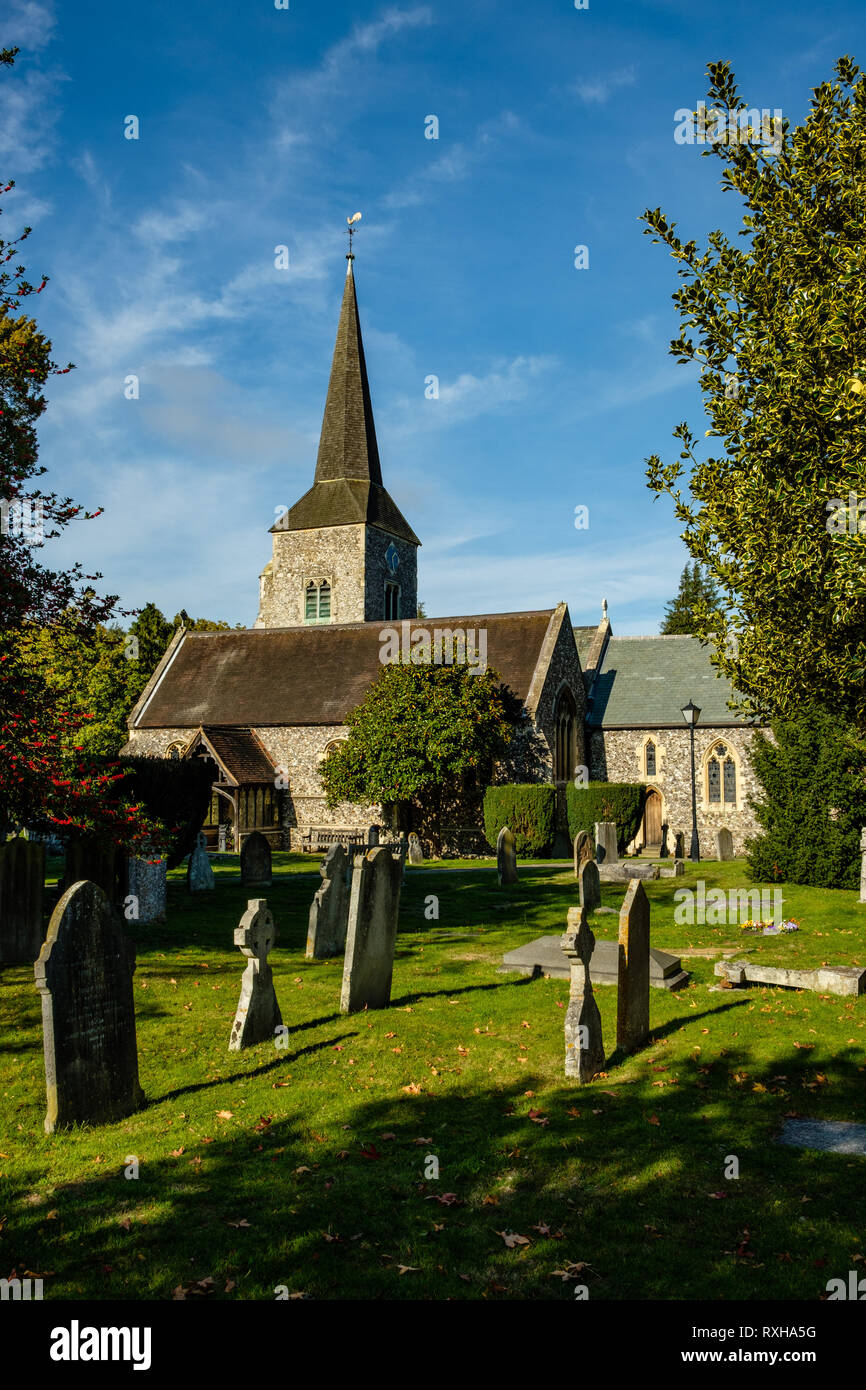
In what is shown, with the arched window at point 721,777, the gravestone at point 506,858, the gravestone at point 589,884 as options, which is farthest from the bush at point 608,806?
the gravestone at point 589,884

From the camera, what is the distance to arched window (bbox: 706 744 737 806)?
1281 inches

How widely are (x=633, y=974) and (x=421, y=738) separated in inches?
802

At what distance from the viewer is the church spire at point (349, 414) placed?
47219 millimetres

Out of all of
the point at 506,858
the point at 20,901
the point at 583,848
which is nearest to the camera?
the point at 20,901

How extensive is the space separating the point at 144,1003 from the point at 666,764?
26363 millimetres

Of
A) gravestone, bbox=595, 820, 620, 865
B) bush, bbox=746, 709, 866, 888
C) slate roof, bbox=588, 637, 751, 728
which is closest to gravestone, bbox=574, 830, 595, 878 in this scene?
bush, bbox=746, 709, 866, 888

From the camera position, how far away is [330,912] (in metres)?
12.8

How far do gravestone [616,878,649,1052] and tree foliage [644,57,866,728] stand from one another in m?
4.23

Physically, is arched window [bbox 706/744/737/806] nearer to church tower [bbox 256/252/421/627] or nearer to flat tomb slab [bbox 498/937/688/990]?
church tower [bbox 256/252/421/627]

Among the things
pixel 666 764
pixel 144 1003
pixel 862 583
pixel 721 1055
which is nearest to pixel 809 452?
pixel 862 583
